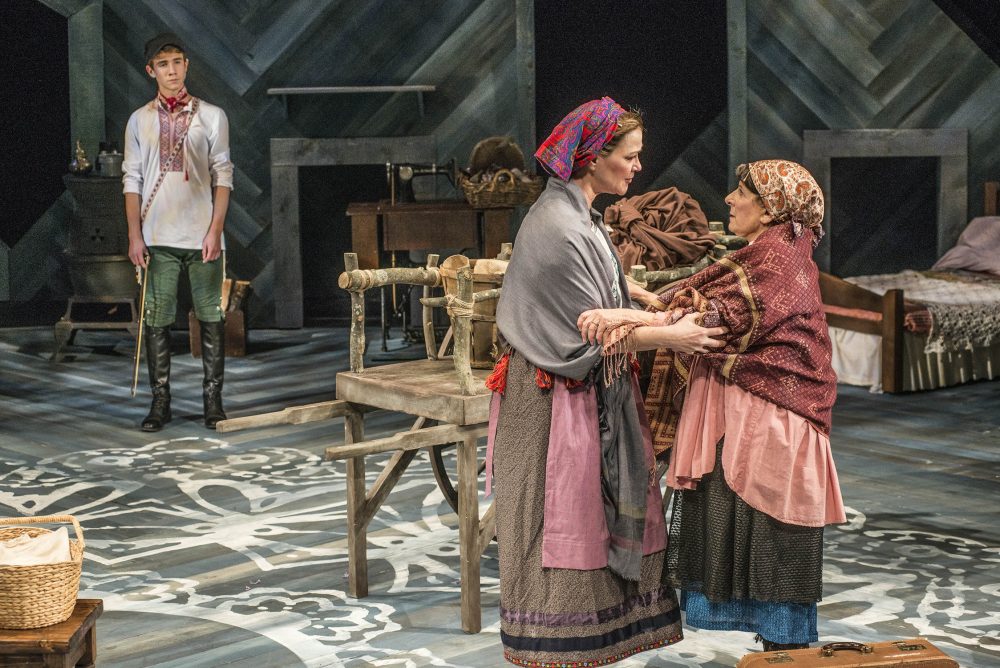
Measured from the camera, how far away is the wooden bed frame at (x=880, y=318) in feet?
24.4

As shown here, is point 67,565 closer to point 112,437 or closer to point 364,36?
point 112,437

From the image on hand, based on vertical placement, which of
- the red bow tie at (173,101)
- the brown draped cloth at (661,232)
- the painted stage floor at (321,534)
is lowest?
the painted stage floor at (321,534)

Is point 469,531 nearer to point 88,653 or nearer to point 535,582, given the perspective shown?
point 535,582

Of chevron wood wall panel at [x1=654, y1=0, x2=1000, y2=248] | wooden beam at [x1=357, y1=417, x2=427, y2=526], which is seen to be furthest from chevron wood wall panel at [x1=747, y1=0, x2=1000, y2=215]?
wooden beam at [x1=357, y1=417, x2=427, y2=526]

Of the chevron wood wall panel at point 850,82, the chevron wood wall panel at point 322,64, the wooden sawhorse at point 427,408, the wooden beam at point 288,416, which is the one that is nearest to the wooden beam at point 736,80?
the chevron wood wall panel at point 850,82

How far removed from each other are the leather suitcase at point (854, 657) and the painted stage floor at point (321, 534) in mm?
689

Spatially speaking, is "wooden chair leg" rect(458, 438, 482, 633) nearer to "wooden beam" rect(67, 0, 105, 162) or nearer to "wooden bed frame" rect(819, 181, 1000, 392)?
"wooden bed frame" rect(819, 181, 1000, 392)

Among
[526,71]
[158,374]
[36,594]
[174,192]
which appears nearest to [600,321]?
[36,594]

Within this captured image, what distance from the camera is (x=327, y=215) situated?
10227 millimetres

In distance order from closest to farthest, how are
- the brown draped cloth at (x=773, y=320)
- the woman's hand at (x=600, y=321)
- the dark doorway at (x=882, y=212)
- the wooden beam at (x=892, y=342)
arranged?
the woman's hand at (x=600, y=321) → the brown draped cloth at (x=773, y=320) → the wooden beam at (x=892, y=342) → the dark doorway at (x=882, y=212)

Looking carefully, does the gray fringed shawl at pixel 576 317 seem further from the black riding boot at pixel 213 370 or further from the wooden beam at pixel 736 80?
the wooden beam at pixel 736 80

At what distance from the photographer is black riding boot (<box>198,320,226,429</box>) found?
6547 mm

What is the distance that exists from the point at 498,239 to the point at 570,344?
5.28 meters

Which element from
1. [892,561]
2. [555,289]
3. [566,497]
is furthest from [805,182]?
[892,561]
